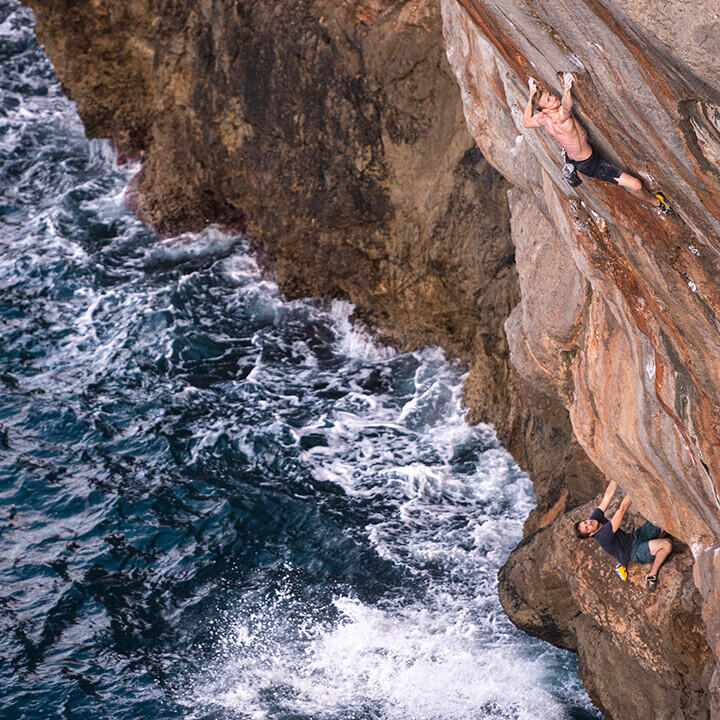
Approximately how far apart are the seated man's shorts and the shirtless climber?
5070mm

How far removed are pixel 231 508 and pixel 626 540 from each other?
8034mm

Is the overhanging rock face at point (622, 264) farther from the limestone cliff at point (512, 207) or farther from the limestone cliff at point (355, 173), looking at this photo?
the limestone cliff at point (355, 173)

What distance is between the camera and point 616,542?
1154cm

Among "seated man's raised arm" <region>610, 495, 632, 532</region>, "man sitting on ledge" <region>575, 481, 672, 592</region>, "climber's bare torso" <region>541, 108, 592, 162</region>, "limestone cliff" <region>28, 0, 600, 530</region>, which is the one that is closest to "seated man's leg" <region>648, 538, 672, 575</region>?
"man sitting on ledge" <region>575, 481, 672, 592</region>

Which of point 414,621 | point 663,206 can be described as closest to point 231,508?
point 414,621

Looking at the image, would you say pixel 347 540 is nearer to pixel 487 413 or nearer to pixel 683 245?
pixel 487 413

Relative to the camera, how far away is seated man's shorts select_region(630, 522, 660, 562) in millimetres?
11336

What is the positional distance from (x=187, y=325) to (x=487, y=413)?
7.63 m

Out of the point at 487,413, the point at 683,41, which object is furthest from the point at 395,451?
the point at 683,41

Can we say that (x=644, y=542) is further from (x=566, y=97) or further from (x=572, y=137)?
(x=566, y=97)

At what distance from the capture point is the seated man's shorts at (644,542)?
11.3 m

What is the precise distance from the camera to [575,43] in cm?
734

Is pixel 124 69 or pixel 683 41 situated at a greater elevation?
pixel 683 41

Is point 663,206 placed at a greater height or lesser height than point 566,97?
lesser
